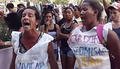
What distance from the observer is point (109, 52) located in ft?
10.3

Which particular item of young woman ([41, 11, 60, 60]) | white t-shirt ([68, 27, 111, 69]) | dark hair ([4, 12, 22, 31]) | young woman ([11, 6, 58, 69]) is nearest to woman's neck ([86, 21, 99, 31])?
white t-shirt ([68, 27, 111, 69])

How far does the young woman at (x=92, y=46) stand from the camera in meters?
3.07

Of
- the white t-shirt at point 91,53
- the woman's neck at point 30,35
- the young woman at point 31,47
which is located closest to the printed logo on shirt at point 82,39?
the white t-shirt at point 91,53

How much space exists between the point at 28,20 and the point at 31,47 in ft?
1.02

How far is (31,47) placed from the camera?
3.28m

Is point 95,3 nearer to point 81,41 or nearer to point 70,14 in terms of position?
point 81,41

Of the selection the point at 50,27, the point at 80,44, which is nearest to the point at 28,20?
the point at 80,44

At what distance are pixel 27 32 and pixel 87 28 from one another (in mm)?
702

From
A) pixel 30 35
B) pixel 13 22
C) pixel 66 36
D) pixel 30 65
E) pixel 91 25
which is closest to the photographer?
pixel 30 65

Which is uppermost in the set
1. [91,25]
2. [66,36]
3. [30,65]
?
[91,25]

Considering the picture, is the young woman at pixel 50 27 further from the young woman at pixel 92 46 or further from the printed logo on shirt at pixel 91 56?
the printed logo on shirt at pixel 91 56

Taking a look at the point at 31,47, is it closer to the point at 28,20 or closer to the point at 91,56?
the point at 28,20

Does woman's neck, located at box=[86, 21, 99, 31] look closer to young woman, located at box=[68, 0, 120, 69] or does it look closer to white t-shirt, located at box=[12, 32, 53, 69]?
young woman, located at box=[68, 0, 120, 69]

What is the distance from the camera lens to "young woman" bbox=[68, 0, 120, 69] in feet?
10.1
